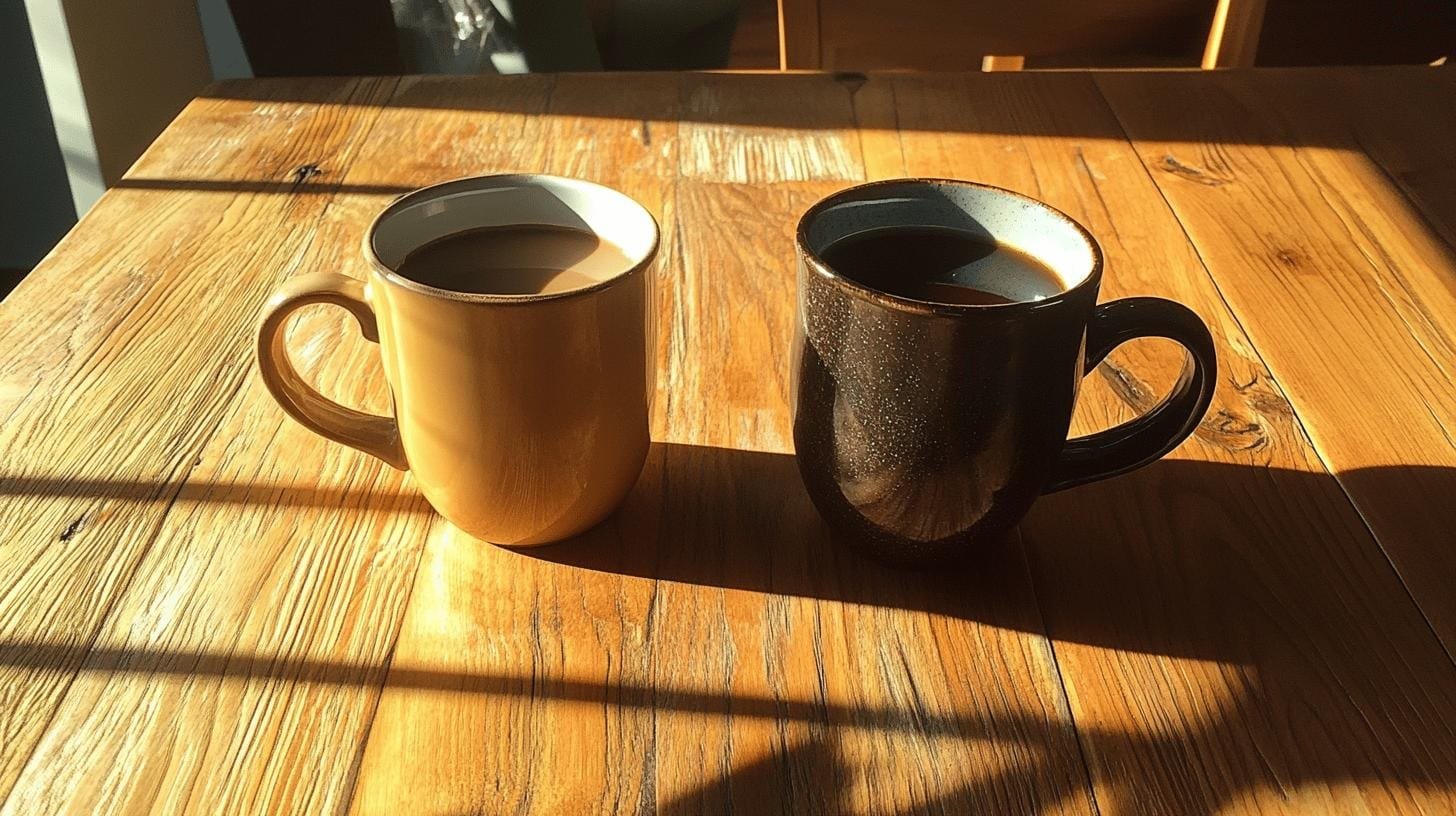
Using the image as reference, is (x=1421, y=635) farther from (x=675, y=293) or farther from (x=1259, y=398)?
(x=675, y=293)

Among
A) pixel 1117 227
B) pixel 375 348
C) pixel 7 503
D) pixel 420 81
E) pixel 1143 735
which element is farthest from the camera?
pixel 420 81

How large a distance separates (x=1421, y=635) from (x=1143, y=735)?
139 millimetres

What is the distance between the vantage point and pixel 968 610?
1.67 feet

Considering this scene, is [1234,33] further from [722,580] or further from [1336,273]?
[722,580]

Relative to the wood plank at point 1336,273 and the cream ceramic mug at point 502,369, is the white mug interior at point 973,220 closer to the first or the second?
the cream ceramic mug at point 502,369

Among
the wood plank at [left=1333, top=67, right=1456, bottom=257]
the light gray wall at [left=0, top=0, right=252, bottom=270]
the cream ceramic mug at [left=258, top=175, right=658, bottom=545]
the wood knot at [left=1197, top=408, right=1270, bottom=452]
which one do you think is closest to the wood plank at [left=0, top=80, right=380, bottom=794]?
the cream ceramic mug at [left=258, top=175, right=658, bottom=545]

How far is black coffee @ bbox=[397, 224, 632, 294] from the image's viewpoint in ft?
1.65

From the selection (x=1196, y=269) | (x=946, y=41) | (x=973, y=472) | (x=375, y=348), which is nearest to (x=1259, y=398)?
(x=1196, y=269)

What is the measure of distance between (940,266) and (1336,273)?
0.38m

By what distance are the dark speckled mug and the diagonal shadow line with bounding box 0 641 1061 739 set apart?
0.26 feet

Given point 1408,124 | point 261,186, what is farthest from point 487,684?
point 1408,124

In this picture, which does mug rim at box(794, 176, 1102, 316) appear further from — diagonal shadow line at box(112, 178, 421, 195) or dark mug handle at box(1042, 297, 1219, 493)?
diagonal shadow line at box(112, 178, 421, 195)

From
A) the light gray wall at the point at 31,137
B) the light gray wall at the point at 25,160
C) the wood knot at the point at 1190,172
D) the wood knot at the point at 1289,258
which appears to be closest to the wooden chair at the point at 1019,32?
the wood knot at the point at 1190,172

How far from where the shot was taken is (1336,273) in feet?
2.48
